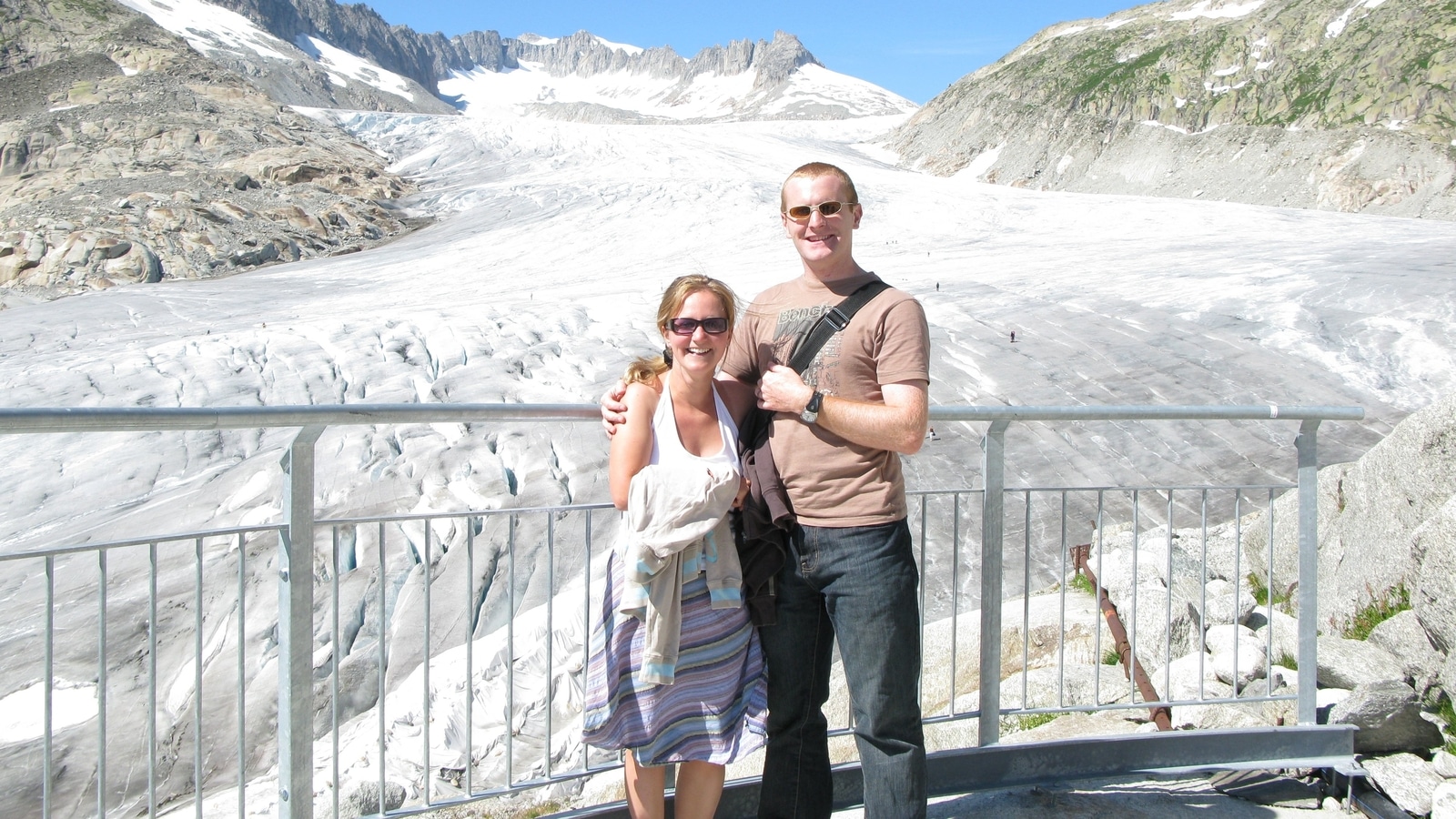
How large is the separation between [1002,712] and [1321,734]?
1152mm

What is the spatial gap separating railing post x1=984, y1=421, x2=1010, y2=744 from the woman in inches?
37.5

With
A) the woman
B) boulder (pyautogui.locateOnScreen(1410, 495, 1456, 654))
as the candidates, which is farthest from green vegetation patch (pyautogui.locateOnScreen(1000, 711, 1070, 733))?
the woman

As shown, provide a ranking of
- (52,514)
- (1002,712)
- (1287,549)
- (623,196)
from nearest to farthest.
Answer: (1002,712) < (1287,549) < (52,514) < (623,196)

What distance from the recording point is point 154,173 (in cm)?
2641

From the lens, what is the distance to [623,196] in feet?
89.4

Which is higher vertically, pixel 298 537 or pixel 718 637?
pixel 298 537

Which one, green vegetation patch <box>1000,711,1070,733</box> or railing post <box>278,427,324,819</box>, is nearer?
railing post <box>278,427,324,819</box>

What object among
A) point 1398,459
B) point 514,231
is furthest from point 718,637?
point 514,231

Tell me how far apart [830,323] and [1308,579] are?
7.69 feet

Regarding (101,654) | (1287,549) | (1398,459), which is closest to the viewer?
(101,654)

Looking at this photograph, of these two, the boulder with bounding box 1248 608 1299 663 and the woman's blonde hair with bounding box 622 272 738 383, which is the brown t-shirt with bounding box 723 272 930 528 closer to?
the woman's blonde hair with bounding box 622 272 738 383

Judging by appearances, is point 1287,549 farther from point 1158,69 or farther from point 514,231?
point 1158,69

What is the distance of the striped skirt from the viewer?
2.62m

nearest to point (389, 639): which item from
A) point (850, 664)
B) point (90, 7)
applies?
point (850, 664)
